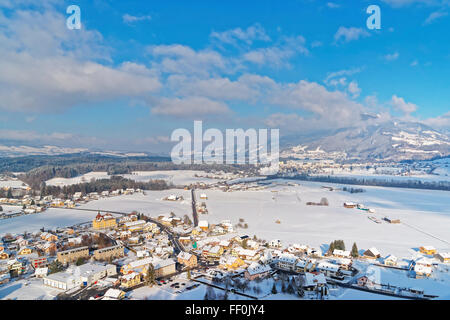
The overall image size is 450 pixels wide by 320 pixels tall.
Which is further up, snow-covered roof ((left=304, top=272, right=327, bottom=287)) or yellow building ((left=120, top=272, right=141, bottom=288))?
snow-covered roof ((left=304, top=272, right=327, bottom=287))

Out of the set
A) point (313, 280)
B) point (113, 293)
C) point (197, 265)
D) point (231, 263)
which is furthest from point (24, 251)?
point (313, 280)

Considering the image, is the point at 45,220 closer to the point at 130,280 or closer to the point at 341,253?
the point at 130,280

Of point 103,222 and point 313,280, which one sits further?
point 103,222

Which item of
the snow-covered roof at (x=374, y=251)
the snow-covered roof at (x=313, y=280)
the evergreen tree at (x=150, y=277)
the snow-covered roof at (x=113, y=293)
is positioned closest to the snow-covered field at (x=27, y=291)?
the snow-covered roof at (x=113, y=293)

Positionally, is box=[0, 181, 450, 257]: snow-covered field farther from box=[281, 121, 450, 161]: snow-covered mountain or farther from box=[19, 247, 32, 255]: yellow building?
box=[281, 121, 450, 161]: snow-covered mountain

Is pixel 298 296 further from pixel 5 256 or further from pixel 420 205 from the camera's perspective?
pixel 420 205

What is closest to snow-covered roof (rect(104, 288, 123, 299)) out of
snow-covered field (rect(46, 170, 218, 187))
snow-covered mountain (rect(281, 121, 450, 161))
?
snow-covered field (rect(46, 170, 218, 187))
